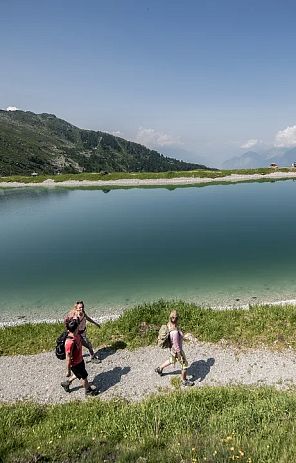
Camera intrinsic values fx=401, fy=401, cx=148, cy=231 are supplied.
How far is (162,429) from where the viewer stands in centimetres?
1109

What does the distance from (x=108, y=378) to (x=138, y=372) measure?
4.32ft

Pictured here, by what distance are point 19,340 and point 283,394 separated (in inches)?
532

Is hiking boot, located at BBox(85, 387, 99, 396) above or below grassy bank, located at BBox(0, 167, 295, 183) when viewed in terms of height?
below

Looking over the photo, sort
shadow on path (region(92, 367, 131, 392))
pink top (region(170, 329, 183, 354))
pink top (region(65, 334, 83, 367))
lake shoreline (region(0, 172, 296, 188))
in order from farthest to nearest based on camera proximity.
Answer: lake shoreline (region(0, 172, 296, 188)), shadow on path (region(92, 367, 131, 392)), pink top (region(170, 329, 183, 354)), pink top (region(65, 334, 83, 367))

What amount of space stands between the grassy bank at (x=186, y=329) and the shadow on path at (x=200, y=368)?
1.90 meters

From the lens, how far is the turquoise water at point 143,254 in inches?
1154

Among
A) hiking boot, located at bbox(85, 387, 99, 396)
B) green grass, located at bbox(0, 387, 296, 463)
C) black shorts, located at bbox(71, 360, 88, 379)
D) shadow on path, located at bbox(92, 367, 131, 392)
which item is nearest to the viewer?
green grass, located at bbox(0, 387, 296, 463)

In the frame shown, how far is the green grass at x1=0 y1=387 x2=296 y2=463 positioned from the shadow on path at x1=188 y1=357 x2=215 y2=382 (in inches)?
87.5

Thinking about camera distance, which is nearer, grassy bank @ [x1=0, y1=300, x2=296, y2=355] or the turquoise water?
grassy bank @ [x1=0, y1=300, x2=296, y2=355]

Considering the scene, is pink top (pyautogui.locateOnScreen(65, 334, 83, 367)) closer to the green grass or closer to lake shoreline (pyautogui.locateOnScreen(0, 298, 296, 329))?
the green grass

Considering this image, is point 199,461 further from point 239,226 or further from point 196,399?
point 239,226

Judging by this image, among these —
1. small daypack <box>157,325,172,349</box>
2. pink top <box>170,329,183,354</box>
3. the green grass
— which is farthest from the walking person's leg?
the green grass

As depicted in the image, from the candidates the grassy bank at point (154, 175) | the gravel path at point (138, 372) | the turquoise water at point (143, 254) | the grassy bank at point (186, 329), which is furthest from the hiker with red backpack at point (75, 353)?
the grassy bank at point (154, 175)

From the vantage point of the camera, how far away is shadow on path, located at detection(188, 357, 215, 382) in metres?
17.0
